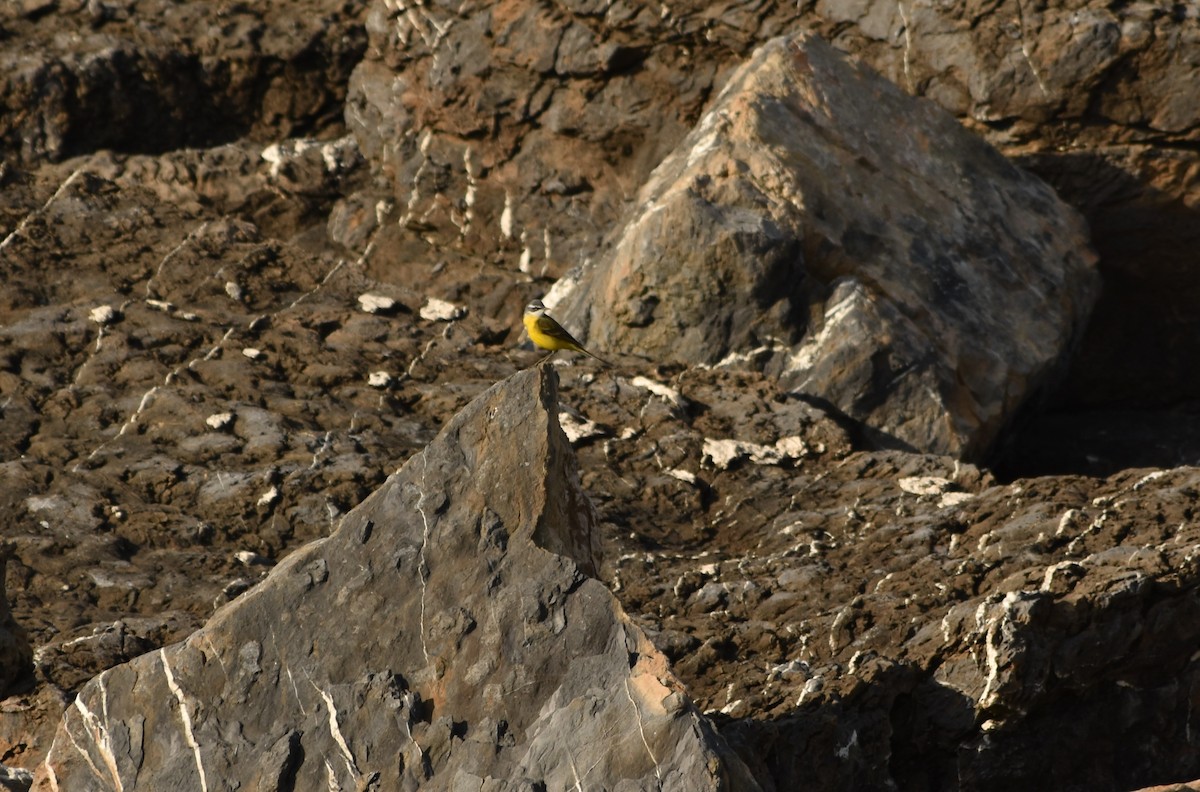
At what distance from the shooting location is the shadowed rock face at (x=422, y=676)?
4.21 m

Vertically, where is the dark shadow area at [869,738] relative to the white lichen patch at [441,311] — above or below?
above

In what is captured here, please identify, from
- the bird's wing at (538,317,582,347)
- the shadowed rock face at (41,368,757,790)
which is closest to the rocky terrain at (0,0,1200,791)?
the shadowed rock face at (41,368,757,790)

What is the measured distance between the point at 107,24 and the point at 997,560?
8617 mm

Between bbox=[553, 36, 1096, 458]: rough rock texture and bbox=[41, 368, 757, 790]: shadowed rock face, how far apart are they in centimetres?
396

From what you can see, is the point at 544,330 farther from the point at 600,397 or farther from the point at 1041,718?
the point at 1041,718

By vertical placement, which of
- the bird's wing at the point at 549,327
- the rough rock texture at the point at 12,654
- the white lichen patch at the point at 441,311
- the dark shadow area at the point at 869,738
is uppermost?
the bird's wing at the point at 549,327

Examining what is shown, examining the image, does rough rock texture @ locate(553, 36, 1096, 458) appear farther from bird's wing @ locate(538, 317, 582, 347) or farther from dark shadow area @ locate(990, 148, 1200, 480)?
bird's wing @ locate(538, 317, 582, 347)

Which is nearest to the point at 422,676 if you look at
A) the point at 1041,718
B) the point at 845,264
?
the point at 1041,718

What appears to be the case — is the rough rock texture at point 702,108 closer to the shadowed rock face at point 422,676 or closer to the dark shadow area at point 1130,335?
the dark shadow area at point 1130,335

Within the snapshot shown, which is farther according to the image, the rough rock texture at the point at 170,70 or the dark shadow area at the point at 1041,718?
the rough rock texture at the point at 170,70

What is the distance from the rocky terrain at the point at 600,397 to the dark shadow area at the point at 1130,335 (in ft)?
0.11

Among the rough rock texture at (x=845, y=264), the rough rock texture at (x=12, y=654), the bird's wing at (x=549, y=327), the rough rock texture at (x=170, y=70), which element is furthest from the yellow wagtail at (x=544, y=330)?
the rough rock texture at (x=170, y=70)

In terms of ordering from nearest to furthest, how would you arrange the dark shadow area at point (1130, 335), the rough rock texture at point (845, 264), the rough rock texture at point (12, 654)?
the rough rock texture at point (12, 654) < the rough rock texture at point (845, 264) < the dark shadow area at point (1130, 335)

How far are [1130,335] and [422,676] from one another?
8213 millimetres
